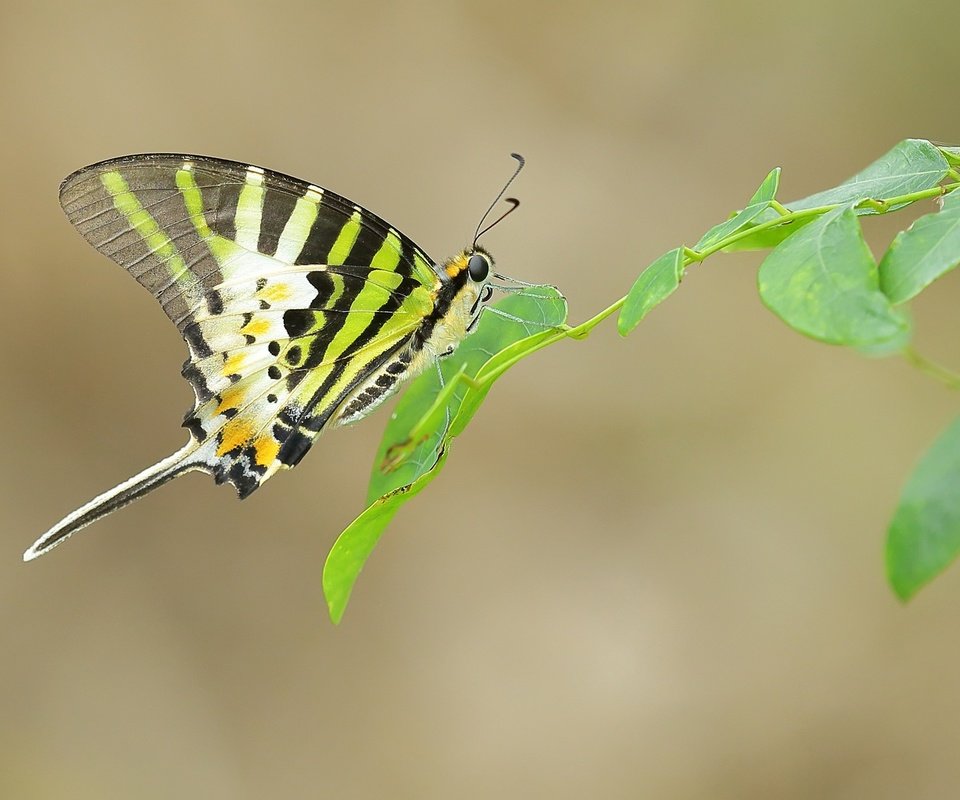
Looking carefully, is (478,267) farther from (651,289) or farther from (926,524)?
(926,524)

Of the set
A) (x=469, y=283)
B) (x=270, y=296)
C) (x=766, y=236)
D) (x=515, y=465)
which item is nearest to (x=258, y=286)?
(x=270, y=296)

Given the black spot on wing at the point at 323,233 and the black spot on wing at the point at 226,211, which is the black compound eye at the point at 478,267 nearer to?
the black spot on wing at the point at 323,233

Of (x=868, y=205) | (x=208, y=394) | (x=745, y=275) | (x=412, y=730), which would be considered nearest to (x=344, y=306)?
(x=208, y=394)

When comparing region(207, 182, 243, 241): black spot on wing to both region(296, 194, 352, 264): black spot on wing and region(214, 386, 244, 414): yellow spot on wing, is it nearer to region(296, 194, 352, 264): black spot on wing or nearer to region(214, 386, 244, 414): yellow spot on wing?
region(296, 194, 352, 264): black spot on wing

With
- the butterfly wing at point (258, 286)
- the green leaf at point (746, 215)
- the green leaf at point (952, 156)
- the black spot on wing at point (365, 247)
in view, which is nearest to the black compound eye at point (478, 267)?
the butterfly wing at point (258, 286)

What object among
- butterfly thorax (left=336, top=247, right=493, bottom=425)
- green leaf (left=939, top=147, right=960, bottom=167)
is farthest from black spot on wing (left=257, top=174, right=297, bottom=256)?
green leaf (left=939, top=147, right=960, bottom=167)
